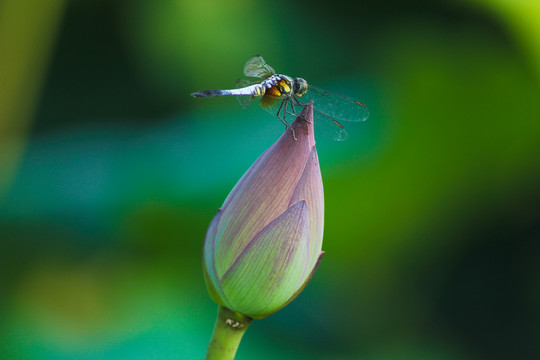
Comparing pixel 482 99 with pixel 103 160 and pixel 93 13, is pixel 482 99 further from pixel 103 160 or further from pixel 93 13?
pixel 93 13

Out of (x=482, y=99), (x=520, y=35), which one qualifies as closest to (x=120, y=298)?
(x=482, y=99)

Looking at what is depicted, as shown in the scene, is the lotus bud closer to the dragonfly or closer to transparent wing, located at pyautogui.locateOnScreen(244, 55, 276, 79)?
the dragonfly

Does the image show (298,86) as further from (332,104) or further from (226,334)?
(226,334)

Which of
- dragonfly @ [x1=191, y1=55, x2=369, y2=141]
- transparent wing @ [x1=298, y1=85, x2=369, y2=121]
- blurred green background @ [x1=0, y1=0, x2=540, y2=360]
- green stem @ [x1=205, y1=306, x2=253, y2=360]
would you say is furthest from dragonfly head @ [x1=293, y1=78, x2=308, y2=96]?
blurred green background @ [x1=0, y1=0, x2=540, y2=360]

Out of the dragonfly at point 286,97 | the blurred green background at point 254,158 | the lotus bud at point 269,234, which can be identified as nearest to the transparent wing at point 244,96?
the dragonfly at point 286,97

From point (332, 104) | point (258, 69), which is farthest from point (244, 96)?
point (332, 104)
